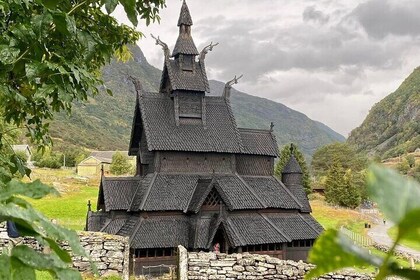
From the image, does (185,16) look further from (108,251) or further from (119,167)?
(119,167)

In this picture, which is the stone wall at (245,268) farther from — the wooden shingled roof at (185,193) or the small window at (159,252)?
the wooden shingled roof at (185,193)

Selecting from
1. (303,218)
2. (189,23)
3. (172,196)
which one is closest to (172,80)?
(189,23)

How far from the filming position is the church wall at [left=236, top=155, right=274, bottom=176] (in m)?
21.7

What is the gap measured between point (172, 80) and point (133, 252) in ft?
25.8

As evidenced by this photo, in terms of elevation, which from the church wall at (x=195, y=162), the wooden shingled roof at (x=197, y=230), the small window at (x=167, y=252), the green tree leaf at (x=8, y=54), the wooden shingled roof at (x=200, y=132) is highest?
the wooden shingled roof at (x=200, y=132)

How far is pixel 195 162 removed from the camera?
20312 mm

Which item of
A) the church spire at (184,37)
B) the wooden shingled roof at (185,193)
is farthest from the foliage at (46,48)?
the church spire at (184,37)

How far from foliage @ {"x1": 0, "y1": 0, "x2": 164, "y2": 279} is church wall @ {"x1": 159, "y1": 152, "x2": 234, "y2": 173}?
1164cm

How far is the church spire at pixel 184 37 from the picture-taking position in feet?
70.2

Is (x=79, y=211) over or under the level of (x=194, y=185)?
under

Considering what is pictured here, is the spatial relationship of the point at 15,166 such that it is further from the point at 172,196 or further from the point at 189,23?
the point at 189,23

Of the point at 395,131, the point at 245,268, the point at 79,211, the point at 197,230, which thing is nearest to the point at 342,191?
the point at 79,211

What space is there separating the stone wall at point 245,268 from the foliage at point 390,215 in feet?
41.4

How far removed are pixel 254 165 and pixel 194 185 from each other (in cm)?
370
